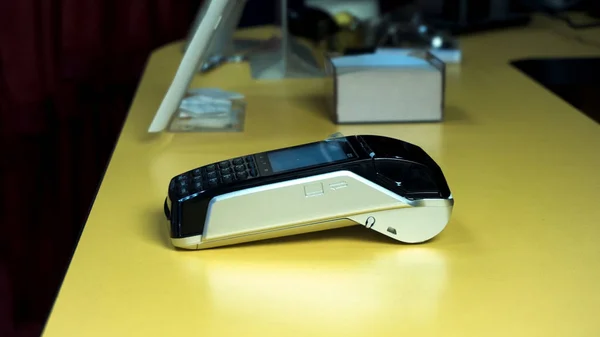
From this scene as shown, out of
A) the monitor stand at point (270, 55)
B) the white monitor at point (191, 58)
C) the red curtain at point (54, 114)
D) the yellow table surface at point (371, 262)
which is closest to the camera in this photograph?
the yellow table surface at point (371, 262)

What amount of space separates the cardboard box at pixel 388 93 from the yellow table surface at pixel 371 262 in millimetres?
41

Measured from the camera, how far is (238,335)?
1.65 feet

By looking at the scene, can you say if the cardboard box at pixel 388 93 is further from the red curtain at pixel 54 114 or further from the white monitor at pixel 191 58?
the red curtain at pixel 54 114

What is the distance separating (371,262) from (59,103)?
38.3 inches

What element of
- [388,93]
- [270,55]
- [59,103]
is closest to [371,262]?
A: [388,93]

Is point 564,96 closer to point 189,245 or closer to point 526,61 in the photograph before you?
point 526,61

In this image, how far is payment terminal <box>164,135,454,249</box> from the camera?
2.02 feet

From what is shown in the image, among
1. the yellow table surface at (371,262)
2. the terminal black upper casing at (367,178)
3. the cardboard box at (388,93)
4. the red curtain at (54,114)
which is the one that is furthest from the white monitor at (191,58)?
the red curtain at (54,114)

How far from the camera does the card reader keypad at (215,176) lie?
63 centimetres

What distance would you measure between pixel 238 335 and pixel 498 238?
10.6 inches

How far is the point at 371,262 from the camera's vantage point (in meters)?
0.61

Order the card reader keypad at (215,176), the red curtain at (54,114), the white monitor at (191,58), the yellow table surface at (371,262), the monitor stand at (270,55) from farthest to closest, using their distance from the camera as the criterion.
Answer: the red curtain at (54,114) → the monitor stand at (270,55) → the white monitor at (191,58) → the card reader keypad at (215,176) → the yellow table surface at (371,262)

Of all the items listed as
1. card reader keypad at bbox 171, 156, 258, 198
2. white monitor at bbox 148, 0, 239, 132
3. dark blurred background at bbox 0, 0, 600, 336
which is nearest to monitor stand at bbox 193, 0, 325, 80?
dark blurred background at bbox 0, 0, 600, 336

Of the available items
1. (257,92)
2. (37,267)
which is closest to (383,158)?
(257,92)
